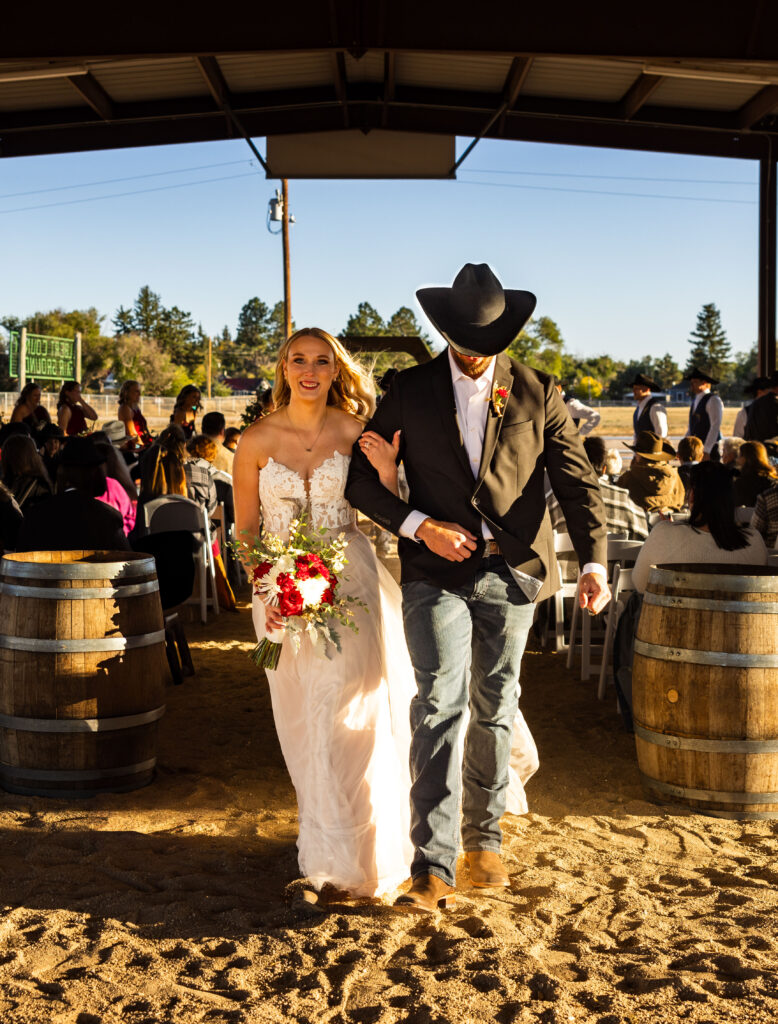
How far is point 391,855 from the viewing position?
399cm

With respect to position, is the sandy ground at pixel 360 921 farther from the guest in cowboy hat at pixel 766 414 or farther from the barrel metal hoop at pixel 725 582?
the guest in cowboy hat at pixel 766 414

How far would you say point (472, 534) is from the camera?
12.4 ft

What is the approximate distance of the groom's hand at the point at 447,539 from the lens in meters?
3.63

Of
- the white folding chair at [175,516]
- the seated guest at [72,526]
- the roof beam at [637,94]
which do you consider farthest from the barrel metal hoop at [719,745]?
the roof beam at [637,94]

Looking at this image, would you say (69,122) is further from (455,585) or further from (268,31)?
(455,585)

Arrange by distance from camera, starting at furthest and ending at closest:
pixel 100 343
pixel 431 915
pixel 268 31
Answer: pixel 100 343
pixel 268 31
pixel 431 915

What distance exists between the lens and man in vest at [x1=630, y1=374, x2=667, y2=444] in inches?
477

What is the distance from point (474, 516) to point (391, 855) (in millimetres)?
1233

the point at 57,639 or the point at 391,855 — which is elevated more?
the point at 57,639

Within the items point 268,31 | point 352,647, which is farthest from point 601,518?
point 268,31

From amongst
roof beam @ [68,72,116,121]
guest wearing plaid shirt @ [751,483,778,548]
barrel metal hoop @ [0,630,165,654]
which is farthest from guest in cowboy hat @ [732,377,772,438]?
barrel metal hoop @ [0,630,165,654]

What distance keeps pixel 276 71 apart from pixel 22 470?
406 cm

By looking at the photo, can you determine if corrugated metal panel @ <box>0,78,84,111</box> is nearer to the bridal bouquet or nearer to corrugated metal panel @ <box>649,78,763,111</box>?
corrugated metal panel @ <box>649,78,763,111</box>

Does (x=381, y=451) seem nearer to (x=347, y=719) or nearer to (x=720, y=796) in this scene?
(x=347, y=719)
